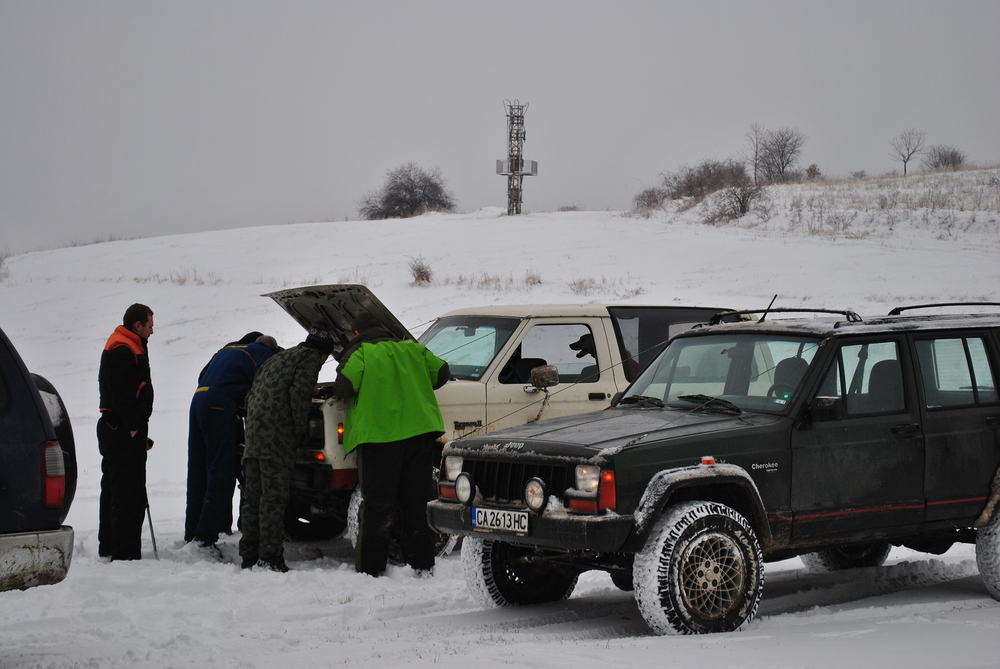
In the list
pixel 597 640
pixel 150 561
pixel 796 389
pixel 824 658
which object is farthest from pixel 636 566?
pixel 150 561

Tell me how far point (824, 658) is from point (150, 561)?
4756 mm

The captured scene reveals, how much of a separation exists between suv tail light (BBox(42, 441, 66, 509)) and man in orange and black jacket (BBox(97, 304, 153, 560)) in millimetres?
2828

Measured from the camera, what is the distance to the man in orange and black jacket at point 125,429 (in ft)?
24.1

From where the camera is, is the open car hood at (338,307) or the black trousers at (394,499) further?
the open car hood at (338,307)

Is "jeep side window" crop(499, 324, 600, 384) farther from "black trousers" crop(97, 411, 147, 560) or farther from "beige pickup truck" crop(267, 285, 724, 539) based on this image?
"black trousers" crop(97, 411, 147, 560)

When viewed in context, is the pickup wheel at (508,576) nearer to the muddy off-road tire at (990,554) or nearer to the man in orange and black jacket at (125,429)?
the muddy off-road tire at (990,554)

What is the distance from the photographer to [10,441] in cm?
445

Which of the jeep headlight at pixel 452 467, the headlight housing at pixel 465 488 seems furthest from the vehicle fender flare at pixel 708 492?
the jeep headlight at pixel 452 467

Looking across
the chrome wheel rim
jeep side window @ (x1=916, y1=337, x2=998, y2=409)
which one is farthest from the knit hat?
jeep side window @ (x1=916, y1=337, x2=998, y2=409)

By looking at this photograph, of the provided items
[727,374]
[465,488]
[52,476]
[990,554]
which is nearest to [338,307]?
[465,488]

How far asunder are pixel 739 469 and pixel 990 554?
2013 mm

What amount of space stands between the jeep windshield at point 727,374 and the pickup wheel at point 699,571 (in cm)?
86

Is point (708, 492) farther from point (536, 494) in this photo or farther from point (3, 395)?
point (3, 395)

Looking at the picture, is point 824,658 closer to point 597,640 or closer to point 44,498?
point 597,640
